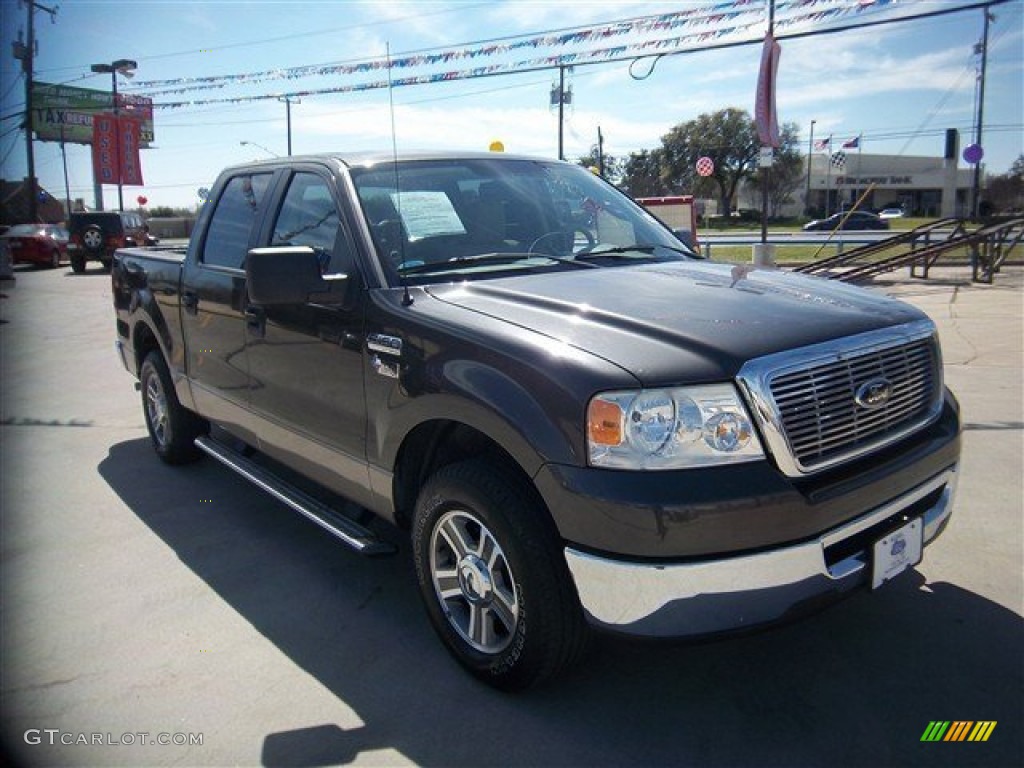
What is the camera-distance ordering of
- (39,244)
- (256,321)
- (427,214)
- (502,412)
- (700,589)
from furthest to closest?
(39,244), (256,321), (427,214), (502,412), (700,589)

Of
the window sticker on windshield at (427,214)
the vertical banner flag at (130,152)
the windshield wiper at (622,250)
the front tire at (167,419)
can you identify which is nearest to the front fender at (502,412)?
the window sticker on windshield at (427,214)

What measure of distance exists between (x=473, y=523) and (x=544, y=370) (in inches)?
27.2

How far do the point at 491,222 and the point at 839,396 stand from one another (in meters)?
1.75

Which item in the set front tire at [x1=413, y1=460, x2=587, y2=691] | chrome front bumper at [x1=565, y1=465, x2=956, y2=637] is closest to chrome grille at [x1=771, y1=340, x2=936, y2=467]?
chrome front bumper at [x1=565, y1=465, x2=956, y2=637]

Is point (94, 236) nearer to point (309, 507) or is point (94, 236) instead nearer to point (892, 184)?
point (309, 507)

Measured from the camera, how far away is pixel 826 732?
2521 millimetres

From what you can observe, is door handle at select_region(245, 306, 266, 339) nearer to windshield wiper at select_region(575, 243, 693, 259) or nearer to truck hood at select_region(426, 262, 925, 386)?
truck hood at select_region(426, 262, 925, 386)

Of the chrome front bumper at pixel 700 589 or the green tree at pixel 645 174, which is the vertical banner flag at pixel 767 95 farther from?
the green tree at pixel 645 174

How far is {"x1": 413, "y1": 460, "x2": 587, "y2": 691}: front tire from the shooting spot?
8.15ft

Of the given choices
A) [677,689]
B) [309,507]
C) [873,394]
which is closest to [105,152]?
[309,507]

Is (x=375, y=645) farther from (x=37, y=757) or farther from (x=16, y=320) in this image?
(x=16, y=320)

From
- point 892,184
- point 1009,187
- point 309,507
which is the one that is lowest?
point 309,507

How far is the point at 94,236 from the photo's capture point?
2534 centimetres

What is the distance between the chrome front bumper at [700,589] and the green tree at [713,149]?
2576 inches
